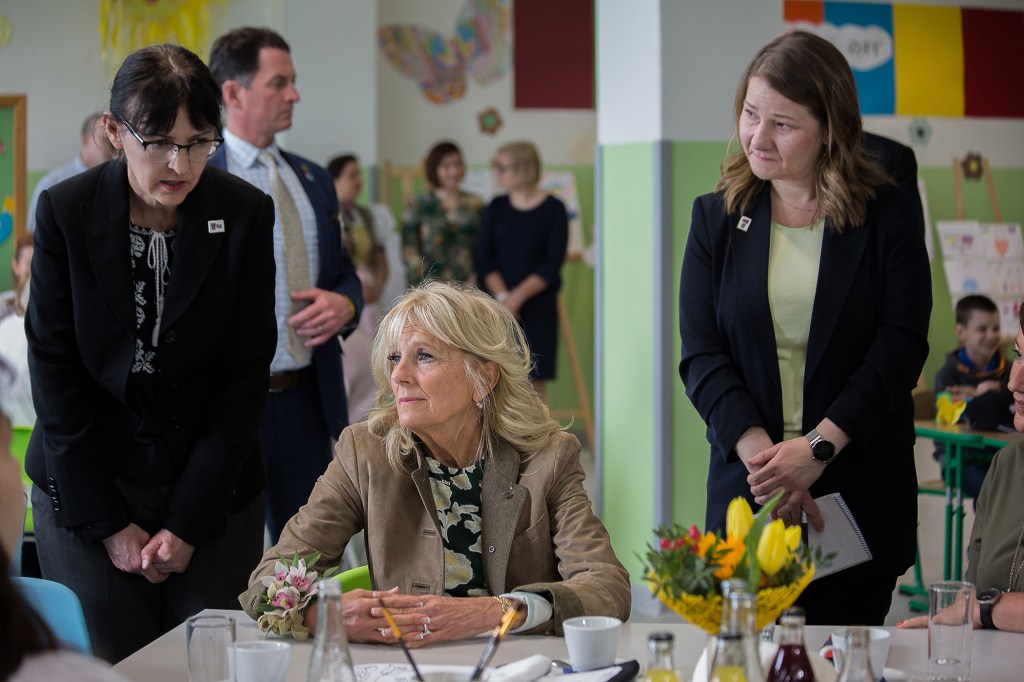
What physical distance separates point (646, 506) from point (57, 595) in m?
3.08

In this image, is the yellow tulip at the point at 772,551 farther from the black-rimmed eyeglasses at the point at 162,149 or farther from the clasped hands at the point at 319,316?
the clasped hands at the point at 319,316

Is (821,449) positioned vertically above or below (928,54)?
below

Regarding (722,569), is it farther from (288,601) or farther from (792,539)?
(288,601)

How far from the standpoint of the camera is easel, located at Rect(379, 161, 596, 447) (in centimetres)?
895

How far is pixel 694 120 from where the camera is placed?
190 inches

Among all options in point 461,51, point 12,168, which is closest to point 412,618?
point 12,168

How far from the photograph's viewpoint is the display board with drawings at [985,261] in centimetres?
830

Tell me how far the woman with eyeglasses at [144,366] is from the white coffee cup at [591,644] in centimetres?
102

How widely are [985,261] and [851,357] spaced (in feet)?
20.0

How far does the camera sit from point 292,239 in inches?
143

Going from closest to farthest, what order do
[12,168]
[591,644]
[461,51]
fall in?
1. [591,644]
2. [12,168]
3. [461,51]

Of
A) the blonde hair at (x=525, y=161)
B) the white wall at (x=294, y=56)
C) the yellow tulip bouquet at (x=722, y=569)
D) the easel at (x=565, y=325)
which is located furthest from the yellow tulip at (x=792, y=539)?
the easel at (x=565, y=325)

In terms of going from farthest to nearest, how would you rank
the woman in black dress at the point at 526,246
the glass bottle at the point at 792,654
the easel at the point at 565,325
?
the easel at the point at 565,325, the woman in black dress at the point at 526,246, the glass bottle at the point at 792,654

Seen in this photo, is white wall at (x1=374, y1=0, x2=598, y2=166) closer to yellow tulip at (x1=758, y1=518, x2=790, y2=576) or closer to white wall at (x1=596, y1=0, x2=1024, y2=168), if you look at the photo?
white wall at (x1=596, y1=0, x2=1024, y2=168)
